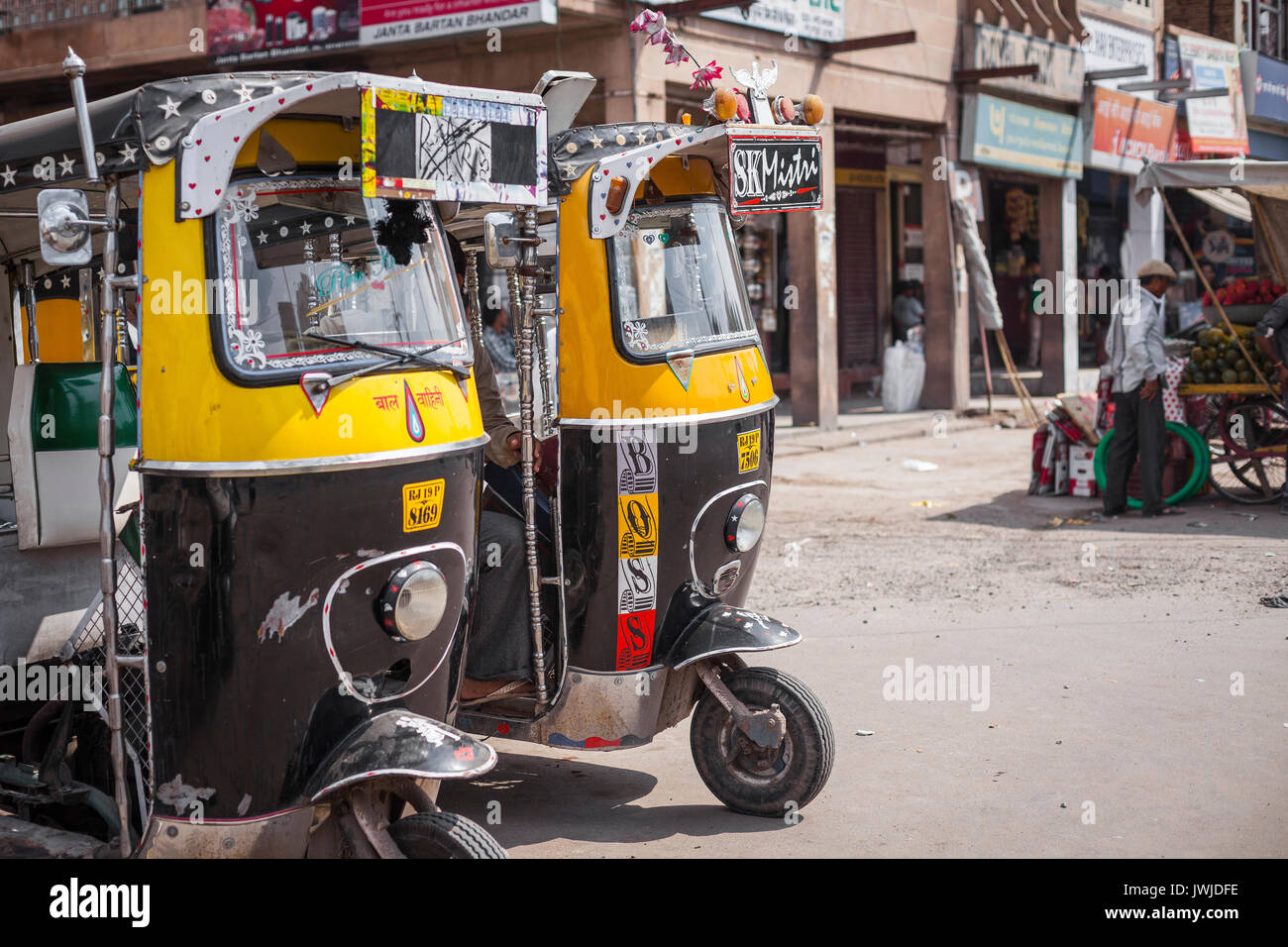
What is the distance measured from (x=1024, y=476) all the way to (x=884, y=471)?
1.36 m

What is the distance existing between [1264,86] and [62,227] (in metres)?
26.2

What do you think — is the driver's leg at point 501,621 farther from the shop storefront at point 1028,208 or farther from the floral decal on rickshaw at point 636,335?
the shop storefront at point 1028,208

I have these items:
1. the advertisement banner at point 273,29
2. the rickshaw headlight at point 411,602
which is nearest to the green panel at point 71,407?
the rickshaw headlight at point 411,602

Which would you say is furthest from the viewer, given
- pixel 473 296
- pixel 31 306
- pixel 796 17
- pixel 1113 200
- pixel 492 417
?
pixel 1113 200

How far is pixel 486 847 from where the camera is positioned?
11.8 ft

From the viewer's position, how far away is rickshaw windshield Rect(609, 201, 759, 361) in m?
4.82

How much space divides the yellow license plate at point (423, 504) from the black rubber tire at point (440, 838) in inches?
30.2

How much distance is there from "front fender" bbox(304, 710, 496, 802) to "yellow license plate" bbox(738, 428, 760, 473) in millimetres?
1711

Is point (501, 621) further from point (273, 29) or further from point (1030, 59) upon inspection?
point (1030, 59)

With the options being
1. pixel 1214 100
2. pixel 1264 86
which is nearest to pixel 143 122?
pixel 1214 100

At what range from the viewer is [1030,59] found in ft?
64.2

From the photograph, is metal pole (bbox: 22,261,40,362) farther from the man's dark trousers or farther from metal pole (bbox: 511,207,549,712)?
the man's dark trousers

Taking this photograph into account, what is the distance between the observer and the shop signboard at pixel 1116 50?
2111 centimetres

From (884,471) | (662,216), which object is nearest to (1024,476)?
(884,471)
